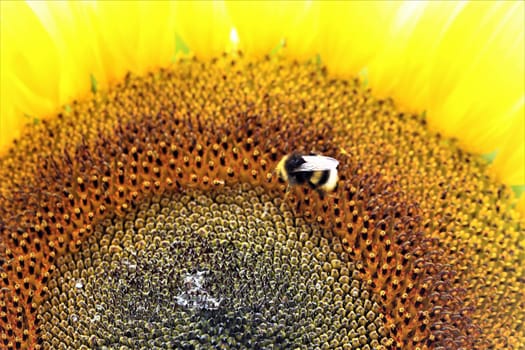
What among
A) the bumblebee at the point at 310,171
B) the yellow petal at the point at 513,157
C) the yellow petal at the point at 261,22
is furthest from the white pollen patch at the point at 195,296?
the yellow petal at the point at 513,157

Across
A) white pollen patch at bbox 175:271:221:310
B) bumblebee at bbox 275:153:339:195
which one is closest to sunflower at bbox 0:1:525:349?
white pollen patch at bbox 175:271:221:310

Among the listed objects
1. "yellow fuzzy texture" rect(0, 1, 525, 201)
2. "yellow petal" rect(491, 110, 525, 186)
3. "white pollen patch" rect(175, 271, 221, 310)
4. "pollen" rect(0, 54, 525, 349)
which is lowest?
"white pollen patch" rect(175, 271, 221, 310)

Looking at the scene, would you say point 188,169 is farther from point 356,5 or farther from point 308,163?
point 356,5

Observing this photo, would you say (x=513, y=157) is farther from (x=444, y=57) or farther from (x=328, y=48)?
(x=328, y=48)

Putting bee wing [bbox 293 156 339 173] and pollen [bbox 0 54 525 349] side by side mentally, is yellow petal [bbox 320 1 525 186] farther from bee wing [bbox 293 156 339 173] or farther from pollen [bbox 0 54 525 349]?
bee wing [bbox 293 156 339 173]

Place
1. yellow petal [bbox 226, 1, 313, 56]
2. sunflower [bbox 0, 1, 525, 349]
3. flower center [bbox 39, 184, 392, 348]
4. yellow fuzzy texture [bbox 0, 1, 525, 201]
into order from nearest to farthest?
1. flower center [bbox 39, 184, 392, 348]
2. sunflower [bbox 0, 1, 525, 349]
3. yellow fuzzy texture [bbox 0, 1, 525, 201]
4. yellow petal [bbox 226, 1, 313, 56]

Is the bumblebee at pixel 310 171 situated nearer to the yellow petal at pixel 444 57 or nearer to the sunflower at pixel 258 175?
the sunflower at pixel 258 175
